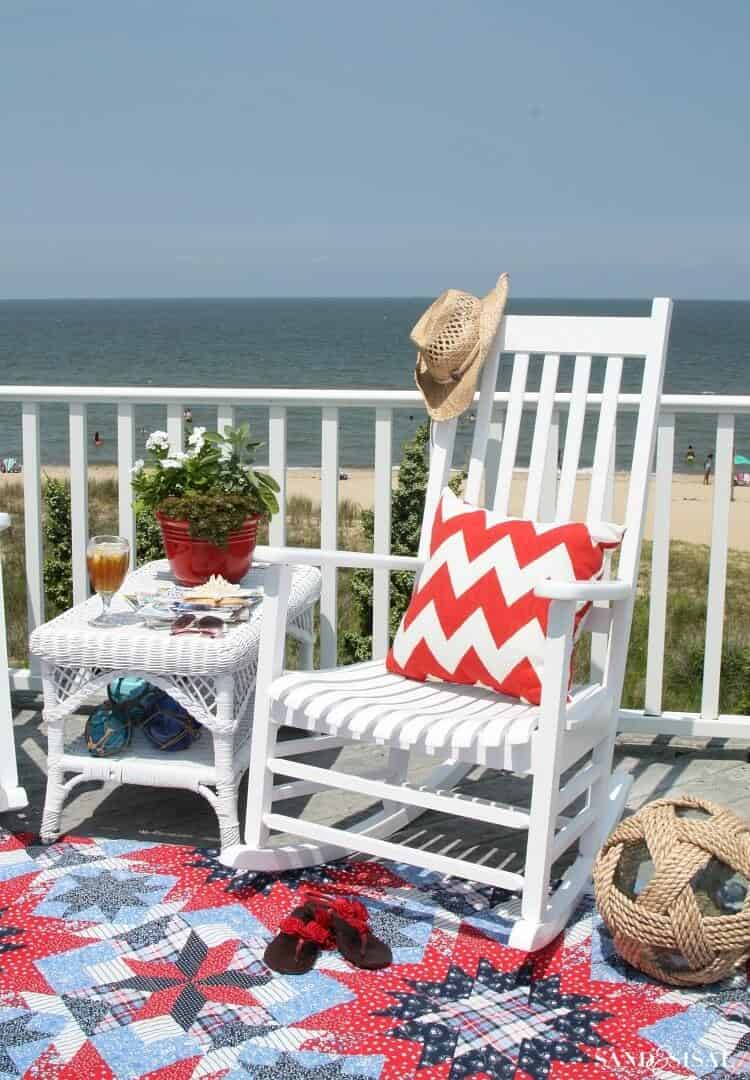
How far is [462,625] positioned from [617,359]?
726 millimetres

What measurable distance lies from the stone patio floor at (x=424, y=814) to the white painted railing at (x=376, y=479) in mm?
103

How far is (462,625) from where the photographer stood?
7.76ft

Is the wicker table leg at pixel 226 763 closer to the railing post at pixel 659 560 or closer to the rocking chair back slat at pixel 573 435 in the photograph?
the rocking chair back slat at pixel 573 435

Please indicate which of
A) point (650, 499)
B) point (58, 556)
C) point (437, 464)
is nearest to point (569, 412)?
point (437, 464)

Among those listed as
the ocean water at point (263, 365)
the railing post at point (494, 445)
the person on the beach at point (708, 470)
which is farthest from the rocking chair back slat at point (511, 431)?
the person on the beach at point (708, 470)

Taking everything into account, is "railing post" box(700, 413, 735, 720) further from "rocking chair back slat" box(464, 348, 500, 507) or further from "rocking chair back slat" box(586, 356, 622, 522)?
"rocking chair back slat" box(464, 348, 500, 507)

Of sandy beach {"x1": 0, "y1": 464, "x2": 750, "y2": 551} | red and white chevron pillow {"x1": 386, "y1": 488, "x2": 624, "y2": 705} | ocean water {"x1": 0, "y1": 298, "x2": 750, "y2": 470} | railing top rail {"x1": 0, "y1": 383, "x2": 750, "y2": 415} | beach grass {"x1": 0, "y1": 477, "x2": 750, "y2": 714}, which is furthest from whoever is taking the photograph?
ocean water {"x1": 0, "y1": 298, "x2": 750, "y2": 470}

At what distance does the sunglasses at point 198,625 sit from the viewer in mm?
2482

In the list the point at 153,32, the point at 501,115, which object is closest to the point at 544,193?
the point at 501,115

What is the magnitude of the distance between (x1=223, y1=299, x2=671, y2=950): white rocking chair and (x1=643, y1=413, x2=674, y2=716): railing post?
0.15 metres

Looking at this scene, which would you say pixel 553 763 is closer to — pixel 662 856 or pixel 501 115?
pixel 662 856

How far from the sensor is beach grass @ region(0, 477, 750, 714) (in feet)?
16.7

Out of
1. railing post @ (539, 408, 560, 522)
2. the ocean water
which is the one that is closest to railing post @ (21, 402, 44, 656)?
railing post @ (539, 408, 560, 522)

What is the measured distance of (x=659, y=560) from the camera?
2.98m
